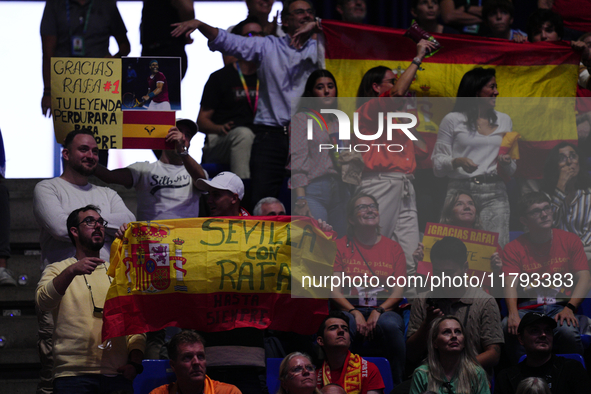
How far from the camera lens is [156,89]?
233 inches

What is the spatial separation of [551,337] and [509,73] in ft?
9.00

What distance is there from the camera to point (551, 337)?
498 cm

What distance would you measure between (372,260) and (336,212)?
63 centimetres

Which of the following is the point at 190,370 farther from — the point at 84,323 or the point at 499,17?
the point at 499,17

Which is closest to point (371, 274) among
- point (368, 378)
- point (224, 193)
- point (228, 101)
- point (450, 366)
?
point (368, 378)

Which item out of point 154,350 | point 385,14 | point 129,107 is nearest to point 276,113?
point 129,107

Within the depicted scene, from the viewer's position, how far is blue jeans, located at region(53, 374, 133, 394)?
4.59 meters

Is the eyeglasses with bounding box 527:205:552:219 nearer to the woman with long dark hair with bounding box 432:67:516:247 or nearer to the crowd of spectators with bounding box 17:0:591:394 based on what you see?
the crowd of spectators with bounding box 17:0:591:394

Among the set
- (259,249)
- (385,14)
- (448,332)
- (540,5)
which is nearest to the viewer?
(448,332)

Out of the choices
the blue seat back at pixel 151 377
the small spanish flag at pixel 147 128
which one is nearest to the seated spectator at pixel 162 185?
the small spanish flag at pixel 147 128

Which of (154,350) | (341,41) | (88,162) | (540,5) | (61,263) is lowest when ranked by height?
(154,350)

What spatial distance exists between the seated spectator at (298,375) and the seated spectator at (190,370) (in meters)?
0.28

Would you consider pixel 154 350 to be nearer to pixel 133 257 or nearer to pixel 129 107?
pixel 133 257

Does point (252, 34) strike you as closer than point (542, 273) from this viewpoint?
No
